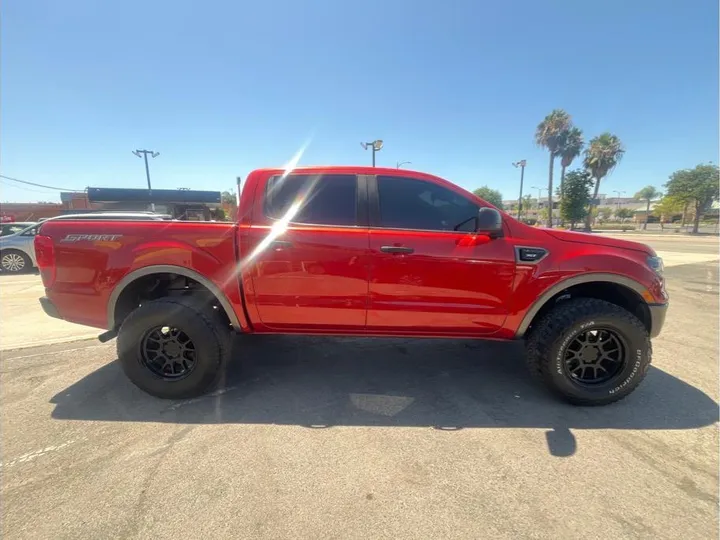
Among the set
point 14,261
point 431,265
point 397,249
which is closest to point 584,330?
point 431,265

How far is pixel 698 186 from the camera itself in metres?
36.1

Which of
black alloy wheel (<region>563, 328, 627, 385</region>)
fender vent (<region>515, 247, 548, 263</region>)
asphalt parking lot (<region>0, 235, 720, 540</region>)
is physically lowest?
asphalt parking lot (<region>0, 235, 720, 540</region>)

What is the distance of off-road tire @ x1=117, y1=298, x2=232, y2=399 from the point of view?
2.72 meters

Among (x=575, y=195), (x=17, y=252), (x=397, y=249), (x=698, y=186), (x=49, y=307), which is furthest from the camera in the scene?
(x=698, y=186)

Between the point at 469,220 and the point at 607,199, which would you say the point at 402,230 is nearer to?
the point at 469,220

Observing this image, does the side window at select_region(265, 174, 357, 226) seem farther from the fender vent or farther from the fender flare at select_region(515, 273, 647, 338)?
the fender flare at select_region(515, 273, 647, 338)

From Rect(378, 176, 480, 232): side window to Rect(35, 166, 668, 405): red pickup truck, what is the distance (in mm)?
12

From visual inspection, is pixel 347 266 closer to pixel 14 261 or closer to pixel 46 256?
pixel 46 256

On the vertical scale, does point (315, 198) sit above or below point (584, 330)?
above

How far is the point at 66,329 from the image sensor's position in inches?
178

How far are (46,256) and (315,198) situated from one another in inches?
90.7

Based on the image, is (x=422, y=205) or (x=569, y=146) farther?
(x=569, y=146)

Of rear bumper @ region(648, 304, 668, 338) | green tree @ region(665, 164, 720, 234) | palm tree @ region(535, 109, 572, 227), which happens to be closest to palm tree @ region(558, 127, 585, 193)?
palm tree @ region(535, 109, 572, 227)

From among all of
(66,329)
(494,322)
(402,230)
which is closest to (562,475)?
(494,322)
